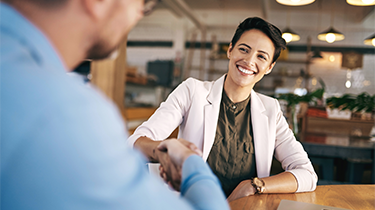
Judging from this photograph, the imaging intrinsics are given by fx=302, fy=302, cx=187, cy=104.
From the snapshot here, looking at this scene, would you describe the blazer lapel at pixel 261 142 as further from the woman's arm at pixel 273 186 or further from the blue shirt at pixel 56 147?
the blue shirt at pixel 56 147

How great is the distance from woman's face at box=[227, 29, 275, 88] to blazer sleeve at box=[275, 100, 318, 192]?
25 cm

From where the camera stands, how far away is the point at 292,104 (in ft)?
9.72

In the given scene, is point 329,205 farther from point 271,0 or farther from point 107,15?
point 271,0

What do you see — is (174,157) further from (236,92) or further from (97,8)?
(236,92)

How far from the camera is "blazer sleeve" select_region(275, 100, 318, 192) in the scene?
1248 mm

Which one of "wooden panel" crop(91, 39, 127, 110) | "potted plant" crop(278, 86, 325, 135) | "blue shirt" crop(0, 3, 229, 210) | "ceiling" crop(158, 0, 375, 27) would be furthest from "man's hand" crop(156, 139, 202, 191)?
"ceiling" crop(158, 0, 375, 27)

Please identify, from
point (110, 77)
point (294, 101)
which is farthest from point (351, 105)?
point (110, 77)

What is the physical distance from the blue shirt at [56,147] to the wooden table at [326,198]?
70 cm

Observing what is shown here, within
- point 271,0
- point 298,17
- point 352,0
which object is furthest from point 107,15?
point 298,17

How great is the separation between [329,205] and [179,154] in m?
0.71

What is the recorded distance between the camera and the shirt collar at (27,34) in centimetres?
40

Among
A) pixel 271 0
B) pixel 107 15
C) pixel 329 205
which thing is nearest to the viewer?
pixel 107 15

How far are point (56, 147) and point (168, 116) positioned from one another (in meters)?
1.10

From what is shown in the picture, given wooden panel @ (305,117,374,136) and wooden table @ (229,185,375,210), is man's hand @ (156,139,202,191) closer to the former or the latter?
wooden table @ (229,185,375,210)
